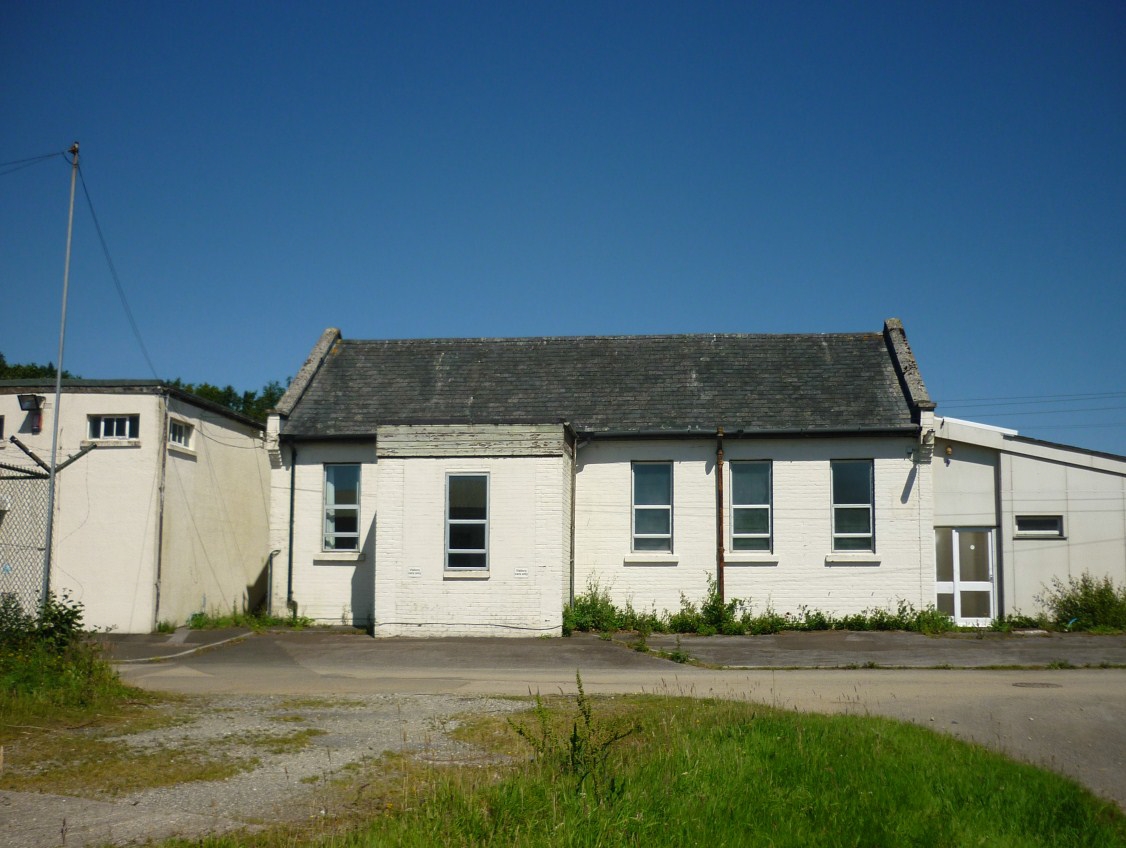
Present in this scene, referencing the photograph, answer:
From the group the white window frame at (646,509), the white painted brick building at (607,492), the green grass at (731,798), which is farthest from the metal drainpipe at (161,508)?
the green grass at (731,798)

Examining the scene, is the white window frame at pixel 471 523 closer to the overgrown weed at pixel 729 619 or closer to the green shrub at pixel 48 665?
the overgrown weed at pixel 729 619

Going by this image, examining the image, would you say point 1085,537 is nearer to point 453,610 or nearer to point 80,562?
point 453,610

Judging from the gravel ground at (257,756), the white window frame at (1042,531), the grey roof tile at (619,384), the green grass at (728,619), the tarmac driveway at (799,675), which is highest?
the grey roof tile at (619,384)

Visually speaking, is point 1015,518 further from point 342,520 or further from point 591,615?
point 342,520

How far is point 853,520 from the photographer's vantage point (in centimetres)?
2195

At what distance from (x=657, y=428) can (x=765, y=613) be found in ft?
14.8

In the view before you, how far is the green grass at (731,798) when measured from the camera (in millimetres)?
6219

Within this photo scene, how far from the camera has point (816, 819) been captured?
267 inches

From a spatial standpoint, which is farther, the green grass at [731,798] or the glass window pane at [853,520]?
the glass window pane at [853,520]

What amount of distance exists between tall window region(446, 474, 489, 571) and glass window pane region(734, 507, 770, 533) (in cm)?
576

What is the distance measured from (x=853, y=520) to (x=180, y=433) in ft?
46.8

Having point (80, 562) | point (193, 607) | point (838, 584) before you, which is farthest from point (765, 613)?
point (80, 562)

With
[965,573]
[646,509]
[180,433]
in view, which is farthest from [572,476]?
[965,573]

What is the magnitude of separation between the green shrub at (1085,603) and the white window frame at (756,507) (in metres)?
5.98
